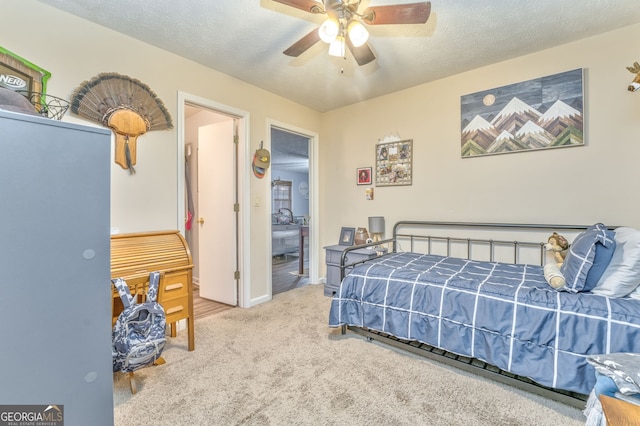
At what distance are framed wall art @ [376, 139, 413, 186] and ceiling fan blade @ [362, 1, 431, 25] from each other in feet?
6.06

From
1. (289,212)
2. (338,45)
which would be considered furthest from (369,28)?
(289,212)

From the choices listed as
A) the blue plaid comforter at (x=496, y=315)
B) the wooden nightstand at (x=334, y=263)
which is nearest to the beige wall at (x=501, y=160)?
the wooden nightstand at (x=334, y=263)

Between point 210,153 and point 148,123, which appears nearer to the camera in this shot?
point 148,123

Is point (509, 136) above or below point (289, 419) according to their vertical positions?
above

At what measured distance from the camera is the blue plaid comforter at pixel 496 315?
60.1 inches

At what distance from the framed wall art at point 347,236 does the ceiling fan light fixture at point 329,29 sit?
2578 millimetres

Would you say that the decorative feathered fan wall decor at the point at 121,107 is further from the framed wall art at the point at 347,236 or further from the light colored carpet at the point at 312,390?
the framed wall art at the point at 347,236

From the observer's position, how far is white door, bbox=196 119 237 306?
3.34 m

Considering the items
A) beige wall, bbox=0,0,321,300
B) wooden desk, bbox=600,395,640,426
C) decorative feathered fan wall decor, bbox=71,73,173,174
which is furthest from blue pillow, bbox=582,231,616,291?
decorative feathered fan wall decor, bbox=71,73,173,174

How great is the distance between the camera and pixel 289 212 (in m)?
9.62

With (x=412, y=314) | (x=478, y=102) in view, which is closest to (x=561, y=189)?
(x=478, y=102)

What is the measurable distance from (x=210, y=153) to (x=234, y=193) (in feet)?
2.26

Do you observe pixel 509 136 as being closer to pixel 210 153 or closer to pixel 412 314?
pixel 412 314

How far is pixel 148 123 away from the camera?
245 cm
